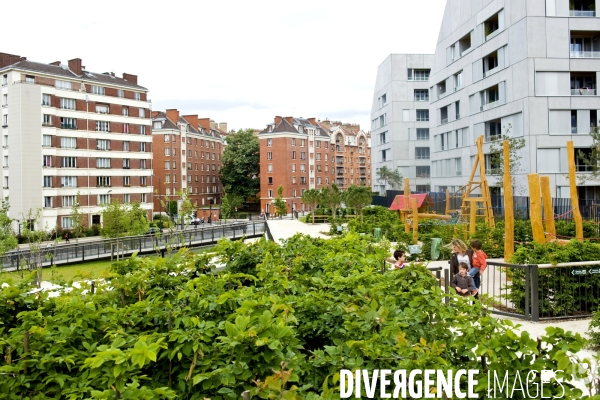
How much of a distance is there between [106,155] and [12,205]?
11069mm

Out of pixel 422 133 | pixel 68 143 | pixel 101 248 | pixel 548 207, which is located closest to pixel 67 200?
pixel 68 143

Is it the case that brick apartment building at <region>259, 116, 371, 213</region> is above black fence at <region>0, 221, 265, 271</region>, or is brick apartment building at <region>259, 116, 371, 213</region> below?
above

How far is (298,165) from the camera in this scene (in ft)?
295

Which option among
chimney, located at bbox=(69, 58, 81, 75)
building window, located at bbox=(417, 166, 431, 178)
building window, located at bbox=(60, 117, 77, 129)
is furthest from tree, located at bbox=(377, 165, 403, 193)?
chimney, located at bbox=(69, 58, 81, 75)

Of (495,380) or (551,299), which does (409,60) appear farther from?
(495,380)

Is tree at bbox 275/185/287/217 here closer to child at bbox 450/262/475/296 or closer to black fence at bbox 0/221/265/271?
black fence at bbox 0/221/265/271

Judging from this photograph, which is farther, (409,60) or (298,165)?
(298,165)

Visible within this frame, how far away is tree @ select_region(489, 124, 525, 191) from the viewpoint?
35781 millimetres

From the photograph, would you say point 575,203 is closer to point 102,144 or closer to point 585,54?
point 585,54

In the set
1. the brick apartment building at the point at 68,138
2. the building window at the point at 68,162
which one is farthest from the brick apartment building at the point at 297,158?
the building window at the point at 68,162

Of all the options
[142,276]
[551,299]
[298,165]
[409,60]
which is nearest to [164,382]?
[142,276]

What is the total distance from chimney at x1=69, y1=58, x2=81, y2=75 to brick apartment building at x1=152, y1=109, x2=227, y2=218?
24.6m

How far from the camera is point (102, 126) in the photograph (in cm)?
5662

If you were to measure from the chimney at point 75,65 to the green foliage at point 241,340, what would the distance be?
56000 millimetres
